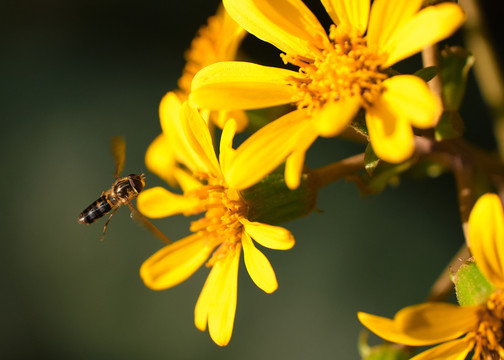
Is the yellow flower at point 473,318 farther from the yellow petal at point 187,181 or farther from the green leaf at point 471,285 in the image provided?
the yellow petal at point 187,181

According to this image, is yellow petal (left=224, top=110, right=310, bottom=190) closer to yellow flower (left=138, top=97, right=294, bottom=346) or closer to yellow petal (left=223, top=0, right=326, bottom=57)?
yellow flower (left=138, top=97, right=294, bottom=346)

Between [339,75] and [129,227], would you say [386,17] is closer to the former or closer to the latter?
[339,75]

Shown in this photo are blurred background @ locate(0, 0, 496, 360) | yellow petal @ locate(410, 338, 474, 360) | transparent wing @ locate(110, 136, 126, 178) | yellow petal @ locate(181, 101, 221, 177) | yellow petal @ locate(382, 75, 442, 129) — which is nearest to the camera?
yellow petal @ locate(382, 75, 442, 129)

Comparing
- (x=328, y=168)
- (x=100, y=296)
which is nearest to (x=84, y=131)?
(x=100, y=296)

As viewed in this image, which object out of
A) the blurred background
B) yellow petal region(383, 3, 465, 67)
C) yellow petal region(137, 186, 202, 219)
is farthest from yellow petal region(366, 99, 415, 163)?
the blurred background

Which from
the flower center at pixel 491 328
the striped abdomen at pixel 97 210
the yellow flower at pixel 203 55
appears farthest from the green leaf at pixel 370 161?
the striped abdomen at pixel 97 210

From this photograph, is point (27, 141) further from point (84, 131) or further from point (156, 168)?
point (156, 168)
